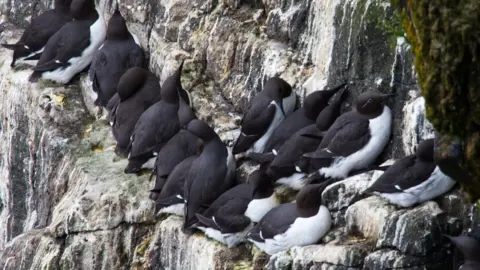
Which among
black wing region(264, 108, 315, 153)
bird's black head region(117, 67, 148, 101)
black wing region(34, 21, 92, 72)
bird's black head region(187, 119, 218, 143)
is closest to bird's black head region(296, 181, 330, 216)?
black wing region(264, 108, 315, 153)

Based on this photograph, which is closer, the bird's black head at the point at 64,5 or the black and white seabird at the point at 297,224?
the black and white seabird at the point at 297,224

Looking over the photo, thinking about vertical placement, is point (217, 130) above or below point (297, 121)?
below

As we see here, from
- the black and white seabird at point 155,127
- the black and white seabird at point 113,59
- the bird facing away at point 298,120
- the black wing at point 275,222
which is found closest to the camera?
the black wing at point 275,222

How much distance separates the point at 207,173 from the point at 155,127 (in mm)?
1362

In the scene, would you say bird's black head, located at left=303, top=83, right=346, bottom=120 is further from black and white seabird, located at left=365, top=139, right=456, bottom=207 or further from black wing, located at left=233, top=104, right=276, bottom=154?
black and white seabird, located at left=365, top=139, right=456, bottom=207

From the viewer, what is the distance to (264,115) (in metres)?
11.6

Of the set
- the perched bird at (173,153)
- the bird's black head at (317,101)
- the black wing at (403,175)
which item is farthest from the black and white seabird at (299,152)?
the black wing at (403,175)

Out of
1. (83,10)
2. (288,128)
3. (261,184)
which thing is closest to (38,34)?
(83,10)

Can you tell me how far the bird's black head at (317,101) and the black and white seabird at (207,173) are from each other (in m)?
0.81

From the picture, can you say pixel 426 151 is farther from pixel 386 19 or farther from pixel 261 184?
pixel 261 184

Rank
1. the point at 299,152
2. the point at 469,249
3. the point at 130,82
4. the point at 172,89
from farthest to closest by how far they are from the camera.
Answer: the point at 130,82
the point at 172,89
the point at 299,152
the point at 469,249

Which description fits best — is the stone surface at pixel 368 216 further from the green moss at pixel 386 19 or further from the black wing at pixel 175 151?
the black wing at pixel 175 151

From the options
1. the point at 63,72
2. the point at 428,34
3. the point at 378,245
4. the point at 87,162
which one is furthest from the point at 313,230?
the point at 63,72

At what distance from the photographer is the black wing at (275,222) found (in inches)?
399
